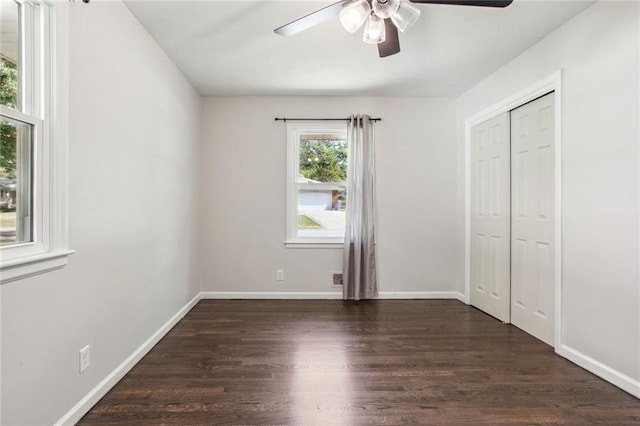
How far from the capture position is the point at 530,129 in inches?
107

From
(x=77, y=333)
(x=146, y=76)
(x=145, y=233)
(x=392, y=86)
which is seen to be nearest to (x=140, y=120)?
(x=146, y=76)

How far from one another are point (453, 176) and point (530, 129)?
3.80 ft

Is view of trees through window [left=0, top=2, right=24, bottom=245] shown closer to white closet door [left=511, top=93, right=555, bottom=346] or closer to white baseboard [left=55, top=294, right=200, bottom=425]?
white baseboard [left=55, top=294, right=200, bottom=425]

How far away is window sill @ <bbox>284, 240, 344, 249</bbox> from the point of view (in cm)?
381

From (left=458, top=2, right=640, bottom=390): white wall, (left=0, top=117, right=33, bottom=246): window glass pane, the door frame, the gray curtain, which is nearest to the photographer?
(left=0, top=117, right=33, bottom=246): window glass pane

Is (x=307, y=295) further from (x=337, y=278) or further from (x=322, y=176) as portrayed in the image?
(x=322, y=176)

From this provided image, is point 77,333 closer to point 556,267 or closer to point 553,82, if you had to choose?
Answer: point 556,267

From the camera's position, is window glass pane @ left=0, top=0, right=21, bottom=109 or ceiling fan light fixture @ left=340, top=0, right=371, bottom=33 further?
ceiling fan light fixture @ left=340, top=0, right=371, bottom=33

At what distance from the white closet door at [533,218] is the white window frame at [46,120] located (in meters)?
3.20

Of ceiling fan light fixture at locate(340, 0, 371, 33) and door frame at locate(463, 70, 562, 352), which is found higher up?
ceiling fan light fixture at locate(340, 0, 371, 33)

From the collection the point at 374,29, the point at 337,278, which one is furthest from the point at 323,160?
the point at 374,29

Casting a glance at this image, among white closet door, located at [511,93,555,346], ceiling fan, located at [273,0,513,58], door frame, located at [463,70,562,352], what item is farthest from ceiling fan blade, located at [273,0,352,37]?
white closet door, located at [511,93,555,346]

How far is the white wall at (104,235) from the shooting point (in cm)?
139

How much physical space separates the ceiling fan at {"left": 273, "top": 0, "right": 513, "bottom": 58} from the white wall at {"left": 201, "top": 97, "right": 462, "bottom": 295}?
191 cm
